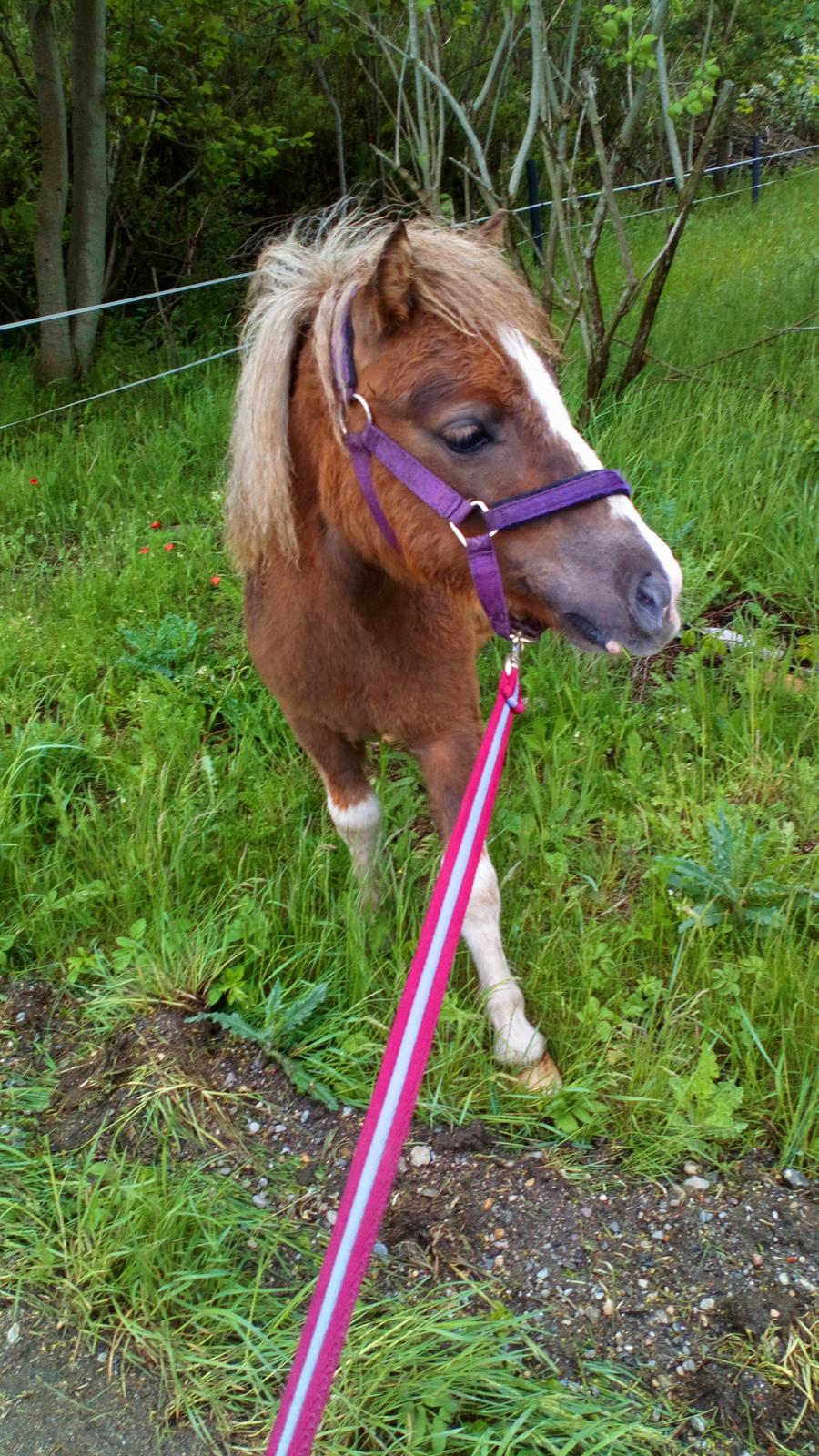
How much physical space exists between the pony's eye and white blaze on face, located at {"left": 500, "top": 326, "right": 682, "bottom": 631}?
0.12m

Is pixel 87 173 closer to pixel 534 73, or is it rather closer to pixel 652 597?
pixel 534 73

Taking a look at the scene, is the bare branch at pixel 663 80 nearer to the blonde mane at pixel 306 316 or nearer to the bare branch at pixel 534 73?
the bare branch at pixel 534 73

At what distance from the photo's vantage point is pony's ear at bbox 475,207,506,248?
2.16m

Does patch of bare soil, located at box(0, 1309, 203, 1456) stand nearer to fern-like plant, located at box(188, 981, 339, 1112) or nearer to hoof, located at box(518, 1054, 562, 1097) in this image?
fern-like plant, located at box(188, 981, 339, 1112)

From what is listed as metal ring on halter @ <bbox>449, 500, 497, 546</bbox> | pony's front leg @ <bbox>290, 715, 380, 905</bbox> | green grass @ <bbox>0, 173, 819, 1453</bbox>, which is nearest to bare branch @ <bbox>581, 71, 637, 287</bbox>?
green grass @ <bbox>0, 173, 819, 1453</bbox>

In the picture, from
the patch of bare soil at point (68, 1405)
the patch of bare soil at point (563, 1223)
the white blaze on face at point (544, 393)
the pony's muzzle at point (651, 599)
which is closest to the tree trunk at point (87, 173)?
the white blaze on face at point (544, 393)

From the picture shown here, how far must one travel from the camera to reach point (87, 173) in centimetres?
594

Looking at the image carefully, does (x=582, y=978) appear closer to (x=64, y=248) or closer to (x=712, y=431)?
(x=712, y=431)

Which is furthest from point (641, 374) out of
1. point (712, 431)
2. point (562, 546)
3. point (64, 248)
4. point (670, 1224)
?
point (64, 248)

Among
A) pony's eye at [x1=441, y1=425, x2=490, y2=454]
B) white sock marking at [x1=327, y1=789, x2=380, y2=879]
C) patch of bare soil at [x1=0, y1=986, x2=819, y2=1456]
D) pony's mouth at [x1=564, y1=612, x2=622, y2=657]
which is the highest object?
pony's eye at [x1=441, y1=425, x2=490, y2=454]

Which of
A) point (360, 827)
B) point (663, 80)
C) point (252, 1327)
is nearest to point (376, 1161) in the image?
point (252, 1327)

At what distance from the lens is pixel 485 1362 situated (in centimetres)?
148

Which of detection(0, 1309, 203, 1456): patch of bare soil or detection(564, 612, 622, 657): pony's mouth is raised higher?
detection(564, 612, 622, 657): pony's mouth

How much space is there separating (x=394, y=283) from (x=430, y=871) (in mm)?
1436
